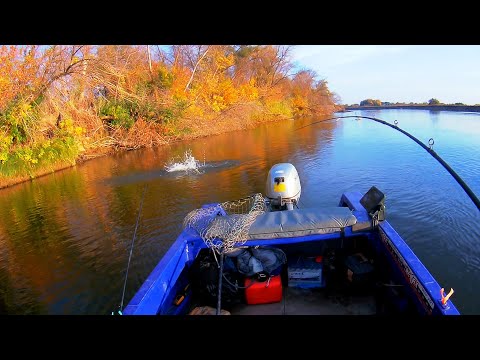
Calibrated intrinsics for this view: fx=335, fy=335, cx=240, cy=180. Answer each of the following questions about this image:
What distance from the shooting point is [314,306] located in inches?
168

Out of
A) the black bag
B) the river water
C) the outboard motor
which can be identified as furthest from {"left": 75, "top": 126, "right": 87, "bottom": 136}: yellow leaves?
the black bag

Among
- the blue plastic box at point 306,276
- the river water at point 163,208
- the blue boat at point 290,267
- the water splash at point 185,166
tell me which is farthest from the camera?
the water splash at point 185,166

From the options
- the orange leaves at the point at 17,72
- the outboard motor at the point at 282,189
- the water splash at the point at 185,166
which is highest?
the orange leaves at the point at 17,72

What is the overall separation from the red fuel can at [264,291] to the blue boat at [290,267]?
Result: 0.04 feet

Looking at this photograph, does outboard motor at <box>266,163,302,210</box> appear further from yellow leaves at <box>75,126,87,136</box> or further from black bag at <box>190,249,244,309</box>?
yellow leaves at <box>75,126,87,136</box>

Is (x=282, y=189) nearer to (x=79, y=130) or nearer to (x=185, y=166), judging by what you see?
(x=185, y=166)

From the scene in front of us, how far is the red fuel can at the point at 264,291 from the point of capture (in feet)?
13.9

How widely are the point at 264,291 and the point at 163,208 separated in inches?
261

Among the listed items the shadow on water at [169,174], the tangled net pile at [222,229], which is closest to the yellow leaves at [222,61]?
the shadow on water at [169,174]

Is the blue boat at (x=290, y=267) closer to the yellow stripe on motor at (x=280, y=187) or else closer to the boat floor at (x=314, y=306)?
the boat floor at (x=314, y=306)
